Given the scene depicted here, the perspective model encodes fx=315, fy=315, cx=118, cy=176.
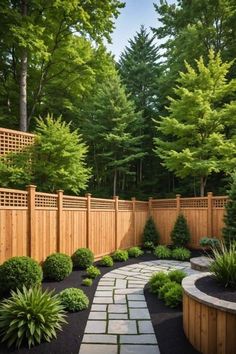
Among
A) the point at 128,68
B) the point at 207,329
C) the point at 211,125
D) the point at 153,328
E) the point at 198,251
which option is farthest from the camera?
the point at 128,68

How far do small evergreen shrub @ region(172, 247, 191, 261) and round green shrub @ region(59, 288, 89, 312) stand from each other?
564cm

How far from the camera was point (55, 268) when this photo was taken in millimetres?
6953

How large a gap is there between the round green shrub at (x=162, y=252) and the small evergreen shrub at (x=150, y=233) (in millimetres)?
1078

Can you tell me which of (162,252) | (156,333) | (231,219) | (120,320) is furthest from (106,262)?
(156,333)

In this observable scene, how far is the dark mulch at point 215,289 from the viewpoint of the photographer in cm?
396

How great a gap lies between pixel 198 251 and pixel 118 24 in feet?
30.0

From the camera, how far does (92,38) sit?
11.9 m

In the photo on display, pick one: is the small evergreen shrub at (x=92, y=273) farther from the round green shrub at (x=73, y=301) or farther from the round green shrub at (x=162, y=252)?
the round green shrub at (x=162, y=252)

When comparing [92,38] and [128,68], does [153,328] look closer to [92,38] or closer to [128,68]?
[92,38]

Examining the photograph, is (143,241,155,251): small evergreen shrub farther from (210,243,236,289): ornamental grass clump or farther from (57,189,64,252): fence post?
(210,243,236,289): ornamental grass clump

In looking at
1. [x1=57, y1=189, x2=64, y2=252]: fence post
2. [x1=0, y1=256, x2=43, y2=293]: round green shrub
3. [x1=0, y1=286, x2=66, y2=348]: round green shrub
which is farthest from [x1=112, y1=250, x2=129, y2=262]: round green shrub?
[x1=0, y1=286, x2=66, y2=348]: round green shrub

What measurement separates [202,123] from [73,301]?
9.71 meters

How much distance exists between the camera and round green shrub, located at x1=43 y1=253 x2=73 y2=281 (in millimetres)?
6945

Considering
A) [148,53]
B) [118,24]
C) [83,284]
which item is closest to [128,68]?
[148,53]
